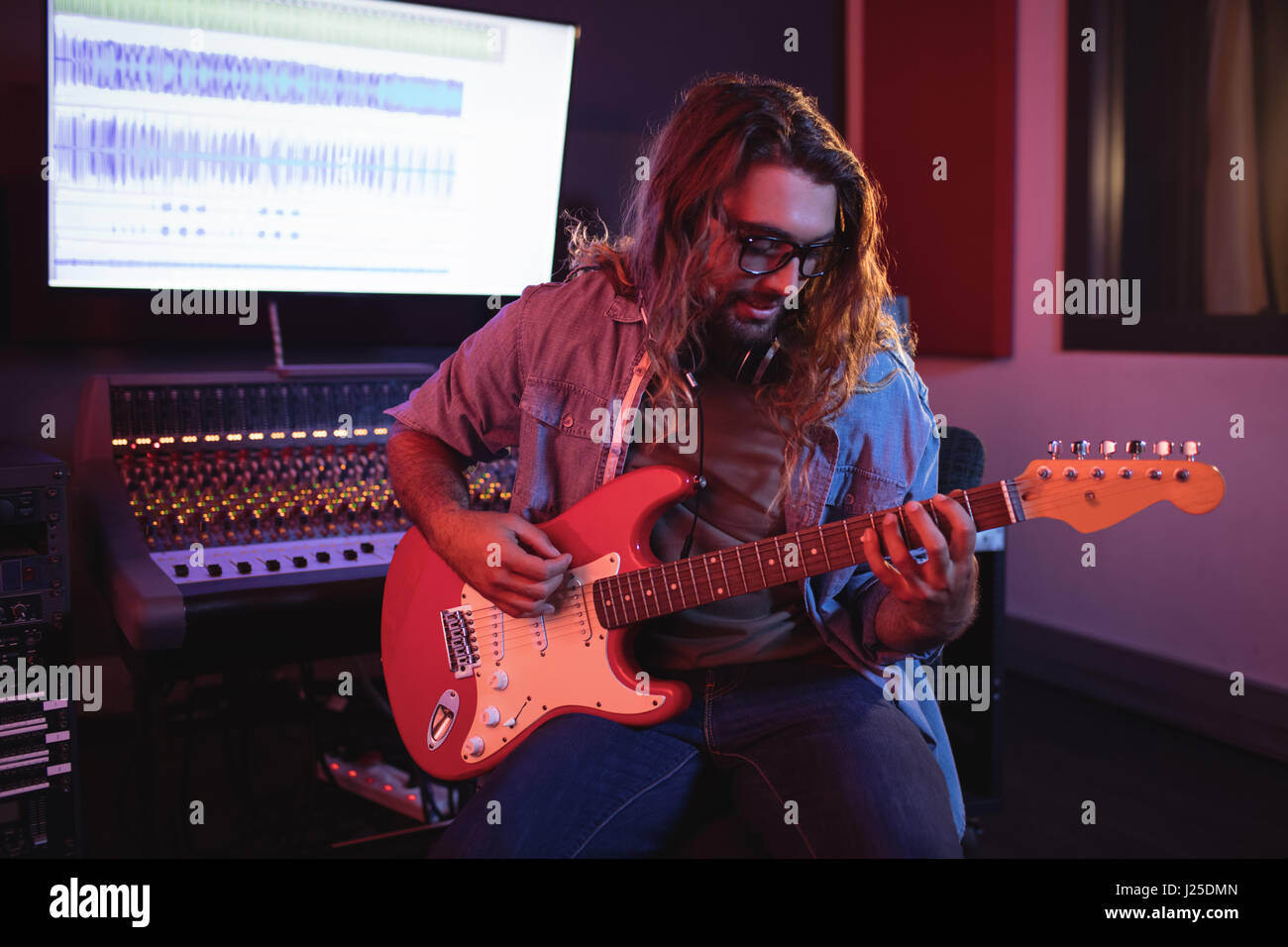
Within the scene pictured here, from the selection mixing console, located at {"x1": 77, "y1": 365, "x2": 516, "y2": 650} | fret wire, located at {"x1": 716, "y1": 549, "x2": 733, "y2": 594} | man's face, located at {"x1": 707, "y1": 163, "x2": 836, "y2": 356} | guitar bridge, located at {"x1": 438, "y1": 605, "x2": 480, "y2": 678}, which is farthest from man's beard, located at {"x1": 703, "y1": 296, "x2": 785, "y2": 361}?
mixing console, located at {"x1": 77, "y1": 365, "x2": 516, "y2": 650}

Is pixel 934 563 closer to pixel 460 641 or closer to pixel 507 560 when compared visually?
pixel 507 560

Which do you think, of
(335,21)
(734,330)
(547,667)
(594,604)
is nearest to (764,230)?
(734,330)

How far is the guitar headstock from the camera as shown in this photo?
1.20 m

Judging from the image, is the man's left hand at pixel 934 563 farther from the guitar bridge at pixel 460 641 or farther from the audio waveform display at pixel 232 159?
the audio waveform display at pixel 232 159

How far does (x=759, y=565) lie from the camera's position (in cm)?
138

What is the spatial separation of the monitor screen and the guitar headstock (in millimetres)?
1535

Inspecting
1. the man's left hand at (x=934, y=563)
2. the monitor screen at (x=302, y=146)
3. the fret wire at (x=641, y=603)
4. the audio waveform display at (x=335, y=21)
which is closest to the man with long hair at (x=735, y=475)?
the man's left hand at (x=934, y=563)

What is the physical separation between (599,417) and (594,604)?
312 millimetres

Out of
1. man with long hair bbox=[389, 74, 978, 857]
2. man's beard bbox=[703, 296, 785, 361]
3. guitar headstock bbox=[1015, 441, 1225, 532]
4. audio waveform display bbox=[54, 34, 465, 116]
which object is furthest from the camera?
audio waveform display bbox=[54, 34, 465, 116]

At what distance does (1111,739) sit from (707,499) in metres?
2.00

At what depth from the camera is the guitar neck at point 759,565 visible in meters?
1.28

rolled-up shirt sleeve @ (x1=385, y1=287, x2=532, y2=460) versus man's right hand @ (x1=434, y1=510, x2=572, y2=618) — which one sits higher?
rolled-up shirt sleeve @ (x1=385, y1=287, x2=532, y2=460)

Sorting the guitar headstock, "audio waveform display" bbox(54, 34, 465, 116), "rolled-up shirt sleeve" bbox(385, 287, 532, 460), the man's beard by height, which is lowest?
the guitar headstock

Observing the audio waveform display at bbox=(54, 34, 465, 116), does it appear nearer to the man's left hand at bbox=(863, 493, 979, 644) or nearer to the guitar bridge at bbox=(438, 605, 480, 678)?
the guitar bridge at bbox=(438, 605, 480, 678)
